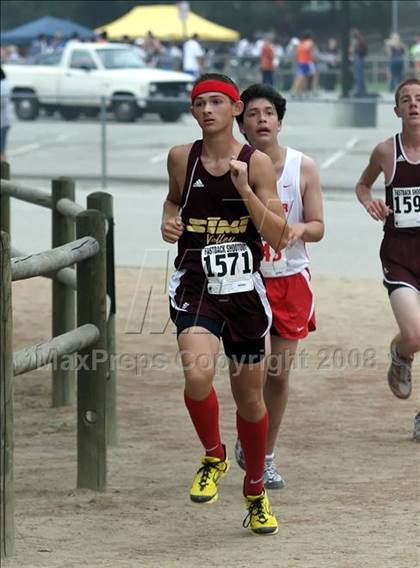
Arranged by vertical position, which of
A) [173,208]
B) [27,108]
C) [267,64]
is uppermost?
[267,64]

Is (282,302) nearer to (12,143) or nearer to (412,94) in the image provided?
(412,94)

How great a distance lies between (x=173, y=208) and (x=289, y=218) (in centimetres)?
76

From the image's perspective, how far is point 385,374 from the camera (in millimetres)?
9547

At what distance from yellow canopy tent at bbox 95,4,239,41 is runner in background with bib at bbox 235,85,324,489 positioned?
154ft

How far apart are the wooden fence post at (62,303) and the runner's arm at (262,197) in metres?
2.87

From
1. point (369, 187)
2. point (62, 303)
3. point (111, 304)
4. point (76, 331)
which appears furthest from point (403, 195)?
point (62, 303)

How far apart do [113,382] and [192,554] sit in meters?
2.09

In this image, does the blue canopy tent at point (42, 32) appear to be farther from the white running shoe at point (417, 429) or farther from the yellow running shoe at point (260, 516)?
the yellow running shoe at point (260, 516)

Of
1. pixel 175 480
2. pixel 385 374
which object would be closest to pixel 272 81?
pixel 385 374

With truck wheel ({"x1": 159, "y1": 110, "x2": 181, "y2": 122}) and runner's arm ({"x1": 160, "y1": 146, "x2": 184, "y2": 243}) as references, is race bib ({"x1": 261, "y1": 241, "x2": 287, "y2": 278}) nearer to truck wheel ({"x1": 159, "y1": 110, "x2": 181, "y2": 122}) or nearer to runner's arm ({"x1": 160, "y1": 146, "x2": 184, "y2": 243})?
runner's arm ({"x1": 160, "y1": 146, "x2": 184, "y2": 243})

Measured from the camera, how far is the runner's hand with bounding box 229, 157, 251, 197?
18.8ft

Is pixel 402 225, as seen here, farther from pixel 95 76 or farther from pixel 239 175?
pixel 95 76

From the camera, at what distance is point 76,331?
664cm

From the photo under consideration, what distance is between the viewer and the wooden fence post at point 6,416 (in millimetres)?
5633
